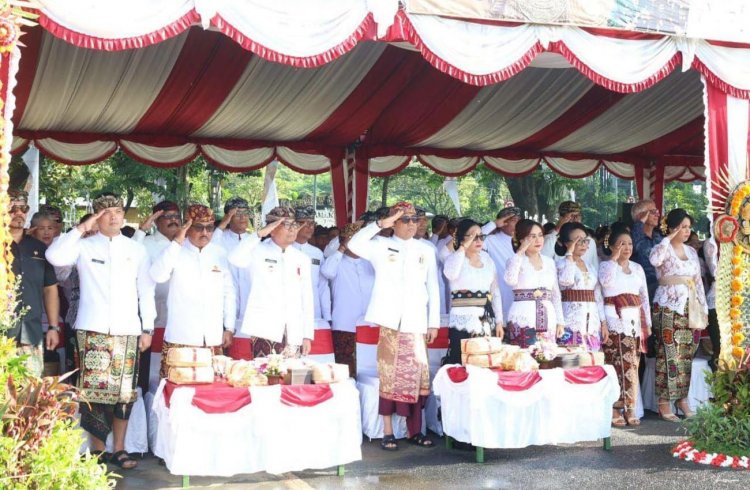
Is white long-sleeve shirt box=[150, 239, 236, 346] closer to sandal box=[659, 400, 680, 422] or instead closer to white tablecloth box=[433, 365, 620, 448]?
white tablecloth box=[433, 365, 620, 448]

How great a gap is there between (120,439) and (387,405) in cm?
175

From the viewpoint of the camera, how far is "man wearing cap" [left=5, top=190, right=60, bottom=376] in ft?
16.9

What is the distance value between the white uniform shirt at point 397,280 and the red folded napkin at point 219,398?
1.29m

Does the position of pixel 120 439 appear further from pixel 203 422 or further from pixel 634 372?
pixel 634 372

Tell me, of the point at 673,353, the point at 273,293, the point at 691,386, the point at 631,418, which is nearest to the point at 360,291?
the point at 273,293

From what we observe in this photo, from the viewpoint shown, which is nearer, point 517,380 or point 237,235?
point 517,380

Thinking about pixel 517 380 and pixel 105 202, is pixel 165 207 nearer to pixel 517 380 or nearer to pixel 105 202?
pixel 105 202

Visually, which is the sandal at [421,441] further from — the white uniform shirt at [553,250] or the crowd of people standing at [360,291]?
the white uniform shirt at [553,250]

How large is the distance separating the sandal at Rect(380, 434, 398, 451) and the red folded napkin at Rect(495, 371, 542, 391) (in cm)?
93

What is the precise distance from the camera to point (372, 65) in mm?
7941

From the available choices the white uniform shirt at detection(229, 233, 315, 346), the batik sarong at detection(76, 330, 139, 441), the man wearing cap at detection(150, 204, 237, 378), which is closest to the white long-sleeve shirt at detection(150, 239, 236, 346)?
the man wearing cap at detection(150, 204, 237, 378)

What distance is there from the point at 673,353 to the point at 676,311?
35 cm

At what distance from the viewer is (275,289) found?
18.7ft

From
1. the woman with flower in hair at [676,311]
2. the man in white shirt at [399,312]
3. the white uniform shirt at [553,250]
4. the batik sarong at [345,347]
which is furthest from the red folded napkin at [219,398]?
the woman with flower in hair at [676,311]
